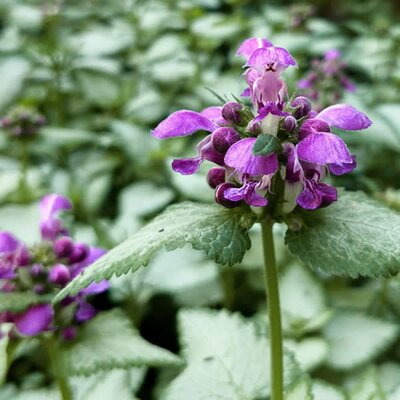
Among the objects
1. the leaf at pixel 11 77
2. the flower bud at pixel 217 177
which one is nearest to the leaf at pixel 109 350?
the flower bud at pixel 217 177

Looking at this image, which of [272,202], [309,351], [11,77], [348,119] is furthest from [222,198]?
[11,77]

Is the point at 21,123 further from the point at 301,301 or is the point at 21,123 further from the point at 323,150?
the point at 323,150

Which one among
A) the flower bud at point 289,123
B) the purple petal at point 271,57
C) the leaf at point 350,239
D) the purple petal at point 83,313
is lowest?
the purple petal at point 83,313

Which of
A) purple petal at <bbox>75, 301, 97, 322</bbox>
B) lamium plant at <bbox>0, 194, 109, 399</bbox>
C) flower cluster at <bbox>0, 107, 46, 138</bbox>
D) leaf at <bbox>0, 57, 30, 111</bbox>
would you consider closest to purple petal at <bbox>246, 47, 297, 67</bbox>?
lamium plant at <bbox>0, 194, 109, 399</bbox>

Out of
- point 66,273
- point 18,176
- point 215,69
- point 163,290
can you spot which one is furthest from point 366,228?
point 215,69

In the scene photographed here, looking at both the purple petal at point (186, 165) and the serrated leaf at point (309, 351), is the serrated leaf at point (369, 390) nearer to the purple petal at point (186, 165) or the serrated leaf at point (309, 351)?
the serrated leaf at point (309, 351)

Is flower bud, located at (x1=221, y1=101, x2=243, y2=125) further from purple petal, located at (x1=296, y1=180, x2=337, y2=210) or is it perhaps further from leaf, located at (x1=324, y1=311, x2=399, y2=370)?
leaf, located at (x1=324, y1=311, x2=399, y2=370)

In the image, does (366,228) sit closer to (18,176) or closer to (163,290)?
(163,290)
